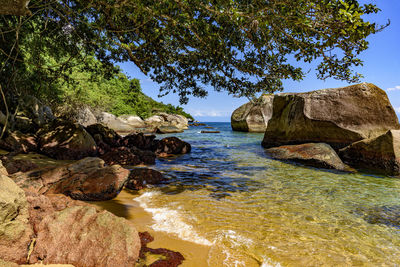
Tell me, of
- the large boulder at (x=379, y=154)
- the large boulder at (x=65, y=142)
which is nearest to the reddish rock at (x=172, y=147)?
the large boulder at (x=65, y=142)

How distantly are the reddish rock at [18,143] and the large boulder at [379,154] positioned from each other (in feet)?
37.7

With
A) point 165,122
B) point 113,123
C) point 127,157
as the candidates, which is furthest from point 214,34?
point 165,122

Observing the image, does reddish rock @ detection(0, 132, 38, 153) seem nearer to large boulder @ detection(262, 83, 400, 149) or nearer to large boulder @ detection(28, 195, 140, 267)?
large boulder @ detection(28, 195, 140, 267)

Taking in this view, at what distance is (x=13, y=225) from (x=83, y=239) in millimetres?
615

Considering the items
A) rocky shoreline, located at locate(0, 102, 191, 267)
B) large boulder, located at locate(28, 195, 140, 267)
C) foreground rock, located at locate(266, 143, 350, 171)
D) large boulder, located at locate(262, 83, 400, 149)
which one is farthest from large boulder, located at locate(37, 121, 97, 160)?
large boulder, located at locate(262, 83, 400, 149)

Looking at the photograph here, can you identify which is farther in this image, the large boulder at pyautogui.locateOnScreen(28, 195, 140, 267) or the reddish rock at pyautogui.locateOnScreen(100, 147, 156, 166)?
the reddish rock at pyautogui.locateOnScreen(100, 147, 156, 166)

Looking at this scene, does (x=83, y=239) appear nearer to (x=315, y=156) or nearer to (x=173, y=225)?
(x=173, y=225)

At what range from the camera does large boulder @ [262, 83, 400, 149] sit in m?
8.77

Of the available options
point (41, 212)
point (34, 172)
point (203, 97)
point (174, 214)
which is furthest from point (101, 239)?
point (203, 97)

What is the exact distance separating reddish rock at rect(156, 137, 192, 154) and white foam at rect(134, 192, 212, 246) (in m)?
6.75

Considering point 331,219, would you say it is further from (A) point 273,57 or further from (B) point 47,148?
(B) point 47,148

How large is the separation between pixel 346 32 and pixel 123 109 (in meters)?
39.1

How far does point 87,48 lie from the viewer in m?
7.02

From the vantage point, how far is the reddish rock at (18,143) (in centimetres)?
666
